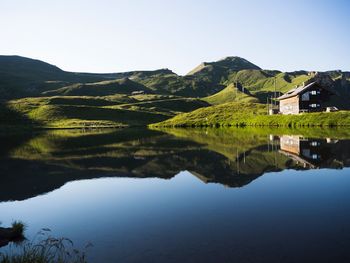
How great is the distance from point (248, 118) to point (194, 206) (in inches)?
4359

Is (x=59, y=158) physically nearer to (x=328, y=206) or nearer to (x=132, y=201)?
(x=132, y=201)

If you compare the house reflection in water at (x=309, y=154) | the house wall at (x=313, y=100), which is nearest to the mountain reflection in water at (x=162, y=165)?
the house reflection in water at (x=309, y=154)

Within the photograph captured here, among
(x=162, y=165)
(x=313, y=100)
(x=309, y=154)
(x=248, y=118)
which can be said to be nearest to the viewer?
(x=162, y=165)

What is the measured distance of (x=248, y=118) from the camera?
129 meters

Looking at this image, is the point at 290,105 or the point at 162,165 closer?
the point at 162,165

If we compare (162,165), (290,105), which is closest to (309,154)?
(162,165)

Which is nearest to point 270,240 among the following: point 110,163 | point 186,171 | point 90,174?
point 186,171

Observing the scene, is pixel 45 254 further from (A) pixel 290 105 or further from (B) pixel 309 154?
(A) pixel 290 105

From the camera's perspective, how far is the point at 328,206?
20406mm

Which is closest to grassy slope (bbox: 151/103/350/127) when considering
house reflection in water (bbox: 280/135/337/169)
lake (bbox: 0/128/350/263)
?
house reflection in water (bbox: 280/135/337/169)

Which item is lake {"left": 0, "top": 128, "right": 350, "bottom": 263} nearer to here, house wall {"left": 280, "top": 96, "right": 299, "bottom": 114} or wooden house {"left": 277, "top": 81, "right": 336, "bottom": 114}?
wooden house {"left": 277, "top": 81, "right": 336, "bottom": 114}

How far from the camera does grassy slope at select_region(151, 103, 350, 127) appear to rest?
98787mm

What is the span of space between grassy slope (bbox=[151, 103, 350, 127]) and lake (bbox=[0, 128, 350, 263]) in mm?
60632

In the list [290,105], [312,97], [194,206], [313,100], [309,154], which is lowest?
[194,206]
